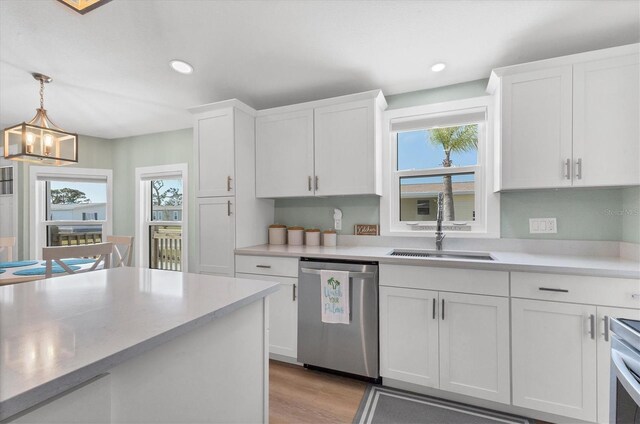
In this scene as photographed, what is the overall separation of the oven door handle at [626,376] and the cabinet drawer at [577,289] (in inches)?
26.7

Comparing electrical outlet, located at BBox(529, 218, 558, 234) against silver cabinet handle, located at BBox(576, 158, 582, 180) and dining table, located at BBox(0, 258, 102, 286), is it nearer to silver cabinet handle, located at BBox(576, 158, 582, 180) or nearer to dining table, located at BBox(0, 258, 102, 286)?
silver cabinet handle, located at BBox(576, 158, 582, 180)

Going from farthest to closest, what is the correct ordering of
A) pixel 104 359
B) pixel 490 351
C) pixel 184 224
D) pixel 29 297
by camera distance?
pixel 184 224, pixel 490 351, pixel 29 297, pixel 104 359

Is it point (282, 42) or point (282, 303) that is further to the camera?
point (282, 303)

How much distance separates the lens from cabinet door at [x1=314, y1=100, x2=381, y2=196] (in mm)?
2420

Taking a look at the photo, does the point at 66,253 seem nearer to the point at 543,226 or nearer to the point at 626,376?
the point at 626,376

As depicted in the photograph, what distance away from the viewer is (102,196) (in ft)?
13.8

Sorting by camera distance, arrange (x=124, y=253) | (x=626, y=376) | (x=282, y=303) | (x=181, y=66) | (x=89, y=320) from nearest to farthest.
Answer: (x=89, y=320)
(x=626, y=376)
(x=181, y=66)
(x=282, y=303)
(x=124, y=253)

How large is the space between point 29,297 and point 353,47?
2.15 m

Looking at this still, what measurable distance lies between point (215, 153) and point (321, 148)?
100 centimetres

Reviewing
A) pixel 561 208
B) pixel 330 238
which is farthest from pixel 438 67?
pixel 330 238

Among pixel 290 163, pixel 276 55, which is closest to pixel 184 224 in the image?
pixel 290 163

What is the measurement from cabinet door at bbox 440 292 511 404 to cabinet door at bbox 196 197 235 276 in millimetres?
1801

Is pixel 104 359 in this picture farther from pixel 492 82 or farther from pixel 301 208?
pixel 492 82

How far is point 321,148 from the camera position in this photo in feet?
8.46
